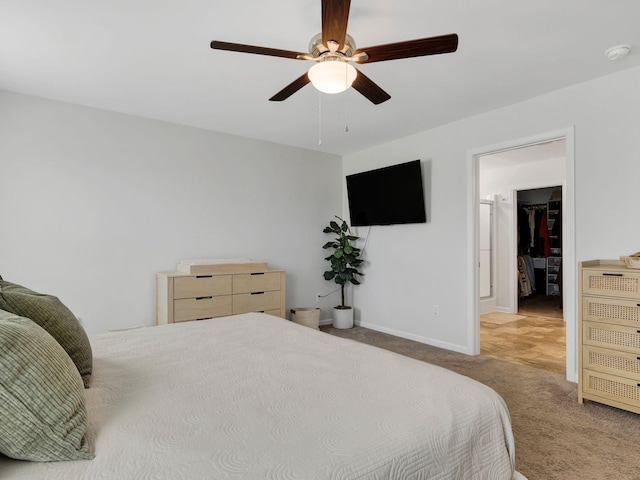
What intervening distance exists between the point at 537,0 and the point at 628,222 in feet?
5.83

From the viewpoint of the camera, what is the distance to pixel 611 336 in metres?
2.53

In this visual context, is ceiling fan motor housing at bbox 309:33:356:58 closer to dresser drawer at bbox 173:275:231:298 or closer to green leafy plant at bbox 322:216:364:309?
dresser drawer at bbox 173:275:231:298

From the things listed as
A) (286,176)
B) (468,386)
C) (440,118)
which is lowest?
(468,386)

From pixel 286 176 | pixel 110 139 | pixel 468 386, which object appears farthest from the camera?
pixel 286 176

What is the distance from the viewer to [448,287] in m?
4.00


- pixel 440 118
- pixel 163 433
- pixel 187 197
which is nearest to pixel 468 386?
pixel 163 433

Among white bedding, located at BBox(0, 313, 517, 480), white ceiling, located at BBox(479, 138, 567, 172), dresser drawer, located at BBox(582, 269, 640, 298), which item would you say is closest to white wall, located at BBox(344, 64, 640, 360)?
dresser drawer, located at BBox(582, 269, 640, 298)

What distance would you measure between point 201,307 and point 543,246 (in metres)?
6.27

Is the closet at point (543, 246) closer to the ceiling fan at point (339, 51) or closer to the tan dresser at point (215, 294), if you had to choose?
the tan dresser at point (215, 294)

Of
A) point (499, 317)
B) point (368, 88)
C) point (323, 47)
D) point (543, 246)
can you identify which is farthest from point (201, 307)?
point (543, 246)

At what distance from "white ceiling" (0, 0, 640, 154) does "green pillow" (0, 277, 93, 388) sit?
5.25ft

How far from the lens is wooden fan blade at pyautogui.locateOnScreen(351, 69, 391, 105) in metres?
2.12

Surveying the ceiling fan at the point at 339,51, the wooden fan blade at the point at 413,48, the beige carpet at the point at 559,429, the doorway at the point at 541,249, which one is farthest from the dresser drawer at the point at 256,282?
the doorway at the point at 541,249

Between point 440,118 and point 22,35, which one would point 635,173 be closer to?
point 440,118
